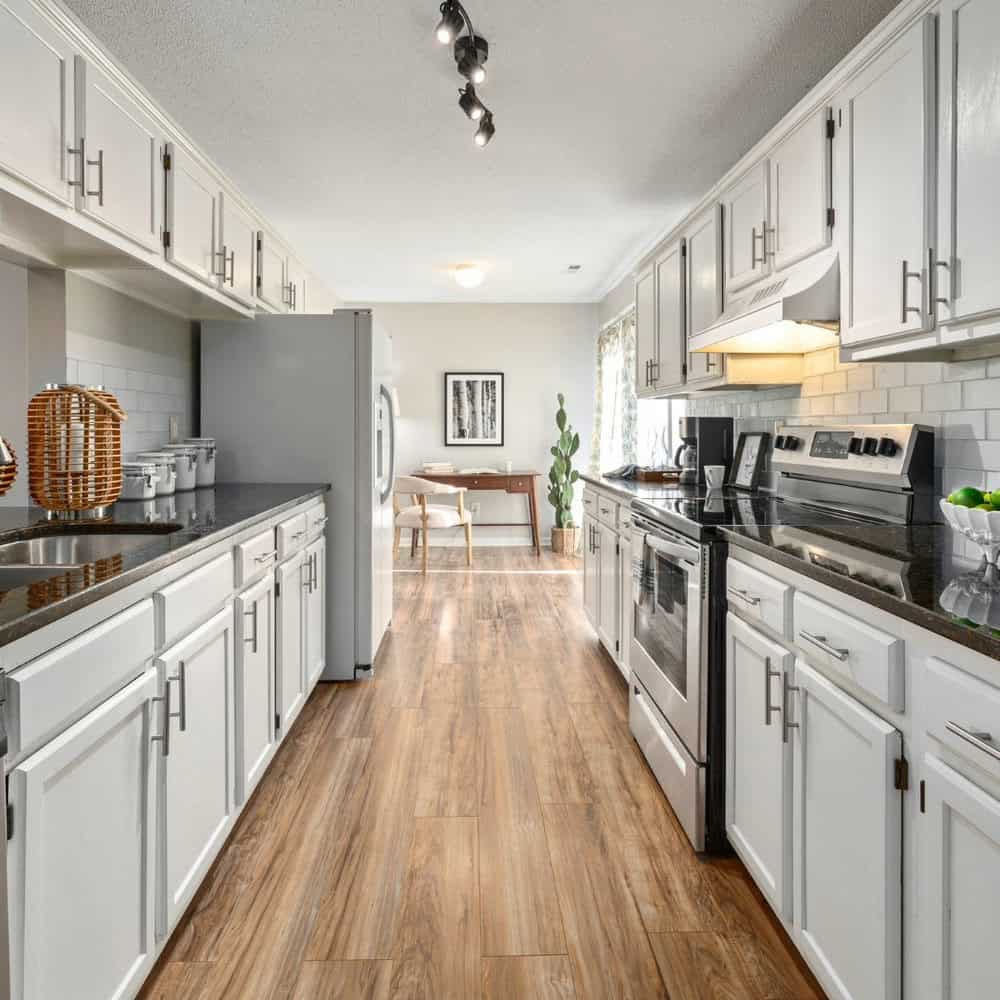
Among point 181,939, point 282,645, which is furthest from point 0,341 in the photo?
point 181,939

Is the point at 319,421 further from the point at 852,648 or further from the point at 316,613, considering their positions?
the point at 852,648

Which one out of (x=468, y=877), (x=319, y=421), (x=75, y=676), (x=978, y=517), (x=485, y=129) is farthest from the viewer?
(x=319, y=421)

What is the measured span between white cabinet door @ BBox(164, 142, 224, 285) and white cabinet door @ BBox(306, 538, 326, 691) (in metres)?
1.16

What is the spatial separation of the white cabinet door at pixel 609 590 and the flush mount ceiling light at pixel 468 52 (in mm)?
1813

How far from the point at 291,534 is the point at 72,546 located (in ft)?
2.87

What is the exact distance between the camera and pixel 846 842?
4.42 ft

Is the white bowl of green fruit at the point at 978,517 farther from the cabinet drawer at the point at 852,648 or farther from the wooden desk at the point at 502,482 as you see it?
the wooden desk at the point at 502,482

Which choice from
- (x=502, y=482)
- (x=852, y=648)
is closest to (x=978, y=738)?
(x=852, y=648)

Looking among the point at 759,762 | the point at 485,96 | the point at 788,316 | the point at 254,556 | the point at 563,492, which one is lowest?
the point at 759,762

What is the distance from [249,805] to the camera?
2.34 metres

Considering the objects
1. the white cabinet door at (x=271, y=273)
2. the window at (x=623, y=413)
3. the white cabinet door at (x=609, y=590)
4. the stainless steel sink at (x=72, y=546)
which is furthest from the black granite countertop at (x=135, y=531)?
the window at (x=623, y=413)

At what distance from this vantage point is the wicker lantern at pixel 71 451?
6.87ft

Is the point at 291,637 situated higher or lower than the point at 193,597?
lower

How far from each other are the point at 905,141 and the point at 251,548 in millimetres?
2009
